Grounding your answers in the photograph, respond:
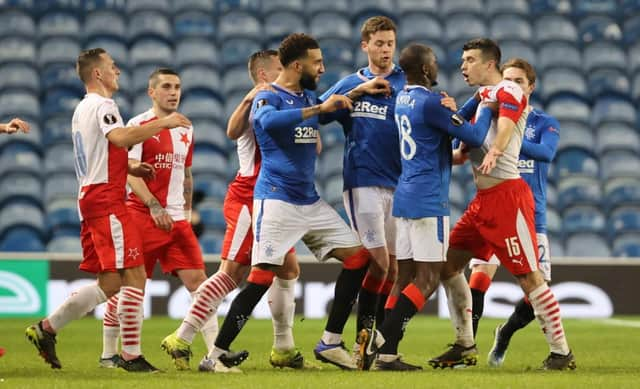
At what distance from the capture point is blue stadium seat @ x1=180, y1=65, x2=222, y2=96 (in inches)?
629

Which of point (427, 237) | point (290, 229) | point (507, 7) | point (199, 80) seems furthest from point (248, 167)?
point (507, 7)

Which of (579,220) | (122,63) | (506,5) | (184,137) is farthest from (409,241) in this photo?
(506,5)

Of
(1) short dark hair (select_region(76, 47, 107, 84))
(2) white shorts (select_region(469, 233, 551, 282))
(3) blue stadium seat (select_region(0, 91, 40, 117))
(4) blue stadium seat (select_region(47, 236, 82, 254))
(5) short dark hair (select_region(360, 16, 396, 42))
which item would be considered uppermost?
(3) blue stadium seat (select_region(0, 91, 40, 117))

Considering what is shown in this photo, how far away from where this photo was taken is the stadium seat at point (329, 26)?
16734 mm

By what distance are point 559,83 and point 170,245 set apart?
9970mm

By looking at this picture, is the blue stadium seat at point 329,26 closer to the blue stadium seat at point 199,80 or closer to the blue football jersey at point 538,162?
the blue stadium seat at point 199,80

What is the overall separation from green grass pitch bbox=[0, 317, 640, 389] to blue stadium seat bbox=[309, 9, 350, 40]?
595cm

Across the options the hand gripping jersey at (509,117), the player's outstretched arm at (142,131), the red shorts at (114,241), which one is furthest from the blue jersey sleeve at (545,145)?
the red shorts at (114,241)

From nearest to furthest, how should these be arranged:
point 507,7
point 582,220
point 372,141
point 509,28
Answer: point 372,141
point 582,220
point 509,28
point 507,7

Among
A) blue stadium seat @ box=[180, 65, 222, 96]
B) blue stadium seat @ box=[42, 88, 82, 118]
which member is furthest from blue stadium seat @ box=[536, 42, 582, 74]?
blue stadium seat @ box=[42, 88, 82, 118]

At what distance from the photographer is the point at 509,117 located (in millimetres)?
6742

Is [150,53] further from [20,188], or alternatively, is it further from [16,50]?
[20,188]

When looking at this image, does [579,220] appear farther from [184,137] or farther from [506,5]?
[184,137]

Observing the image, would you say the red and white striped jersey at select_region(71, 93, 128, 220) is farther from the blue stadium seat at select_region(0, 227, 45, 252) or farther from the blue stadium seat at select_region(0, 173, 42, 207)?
the blue stadium seat at select_region(0, 173, 42, 207)
